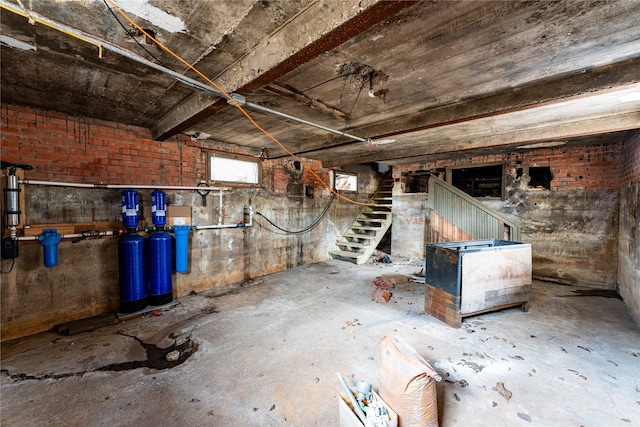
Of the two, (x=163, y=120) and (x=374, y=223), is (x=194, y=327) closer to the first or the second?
(x=163, y=120)

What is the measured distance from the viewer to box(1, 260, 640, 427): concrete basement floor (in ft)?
6.11

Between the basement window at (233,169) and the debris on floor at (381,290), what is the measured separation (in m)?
3.10

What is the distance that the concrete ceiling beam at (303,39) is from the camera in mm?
1257

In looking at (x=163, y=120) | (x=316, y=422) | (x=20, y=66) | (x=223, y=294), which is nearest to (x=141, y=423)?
(x=316, y=422)

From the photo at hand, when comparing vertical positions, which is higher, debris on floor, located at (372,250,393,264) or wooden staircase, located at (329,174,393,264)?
wooden staircase, located at (329,174,393,264)

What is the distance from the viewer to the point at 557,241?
16.5 feet

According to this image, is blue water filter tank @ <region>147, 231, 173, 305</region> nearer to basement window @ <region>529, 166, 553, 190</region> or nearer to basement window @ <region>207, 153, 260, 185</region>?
basement window @ <region>207, 153, 260, 185</region>

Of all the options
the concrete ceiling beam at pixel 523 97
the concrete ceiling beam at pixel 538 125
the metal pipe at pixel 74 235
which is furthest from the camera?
the metal pipe at pixel 74 235

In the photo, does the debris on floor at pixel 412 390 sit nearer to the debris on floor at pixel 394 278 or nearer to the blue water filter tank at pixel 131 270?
the debris on floor at pixel 394 278

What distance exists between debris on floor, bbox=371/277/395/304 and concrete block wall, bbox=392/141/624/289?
3280 mm

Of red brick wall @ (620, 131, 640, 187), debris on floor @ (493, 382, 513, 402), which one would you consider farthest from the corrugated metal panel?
debris on floor @ (493, 382, 513, 402)

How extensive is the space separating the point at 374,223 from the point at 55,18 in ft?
23.1

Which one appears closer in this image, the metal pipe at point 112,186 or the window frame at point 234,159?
the metal pipe at point 112,186

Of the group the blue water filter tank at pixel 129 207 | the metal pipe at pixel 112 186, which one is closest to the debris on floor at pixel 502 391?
the blue water filter tank at pixel 129 207
